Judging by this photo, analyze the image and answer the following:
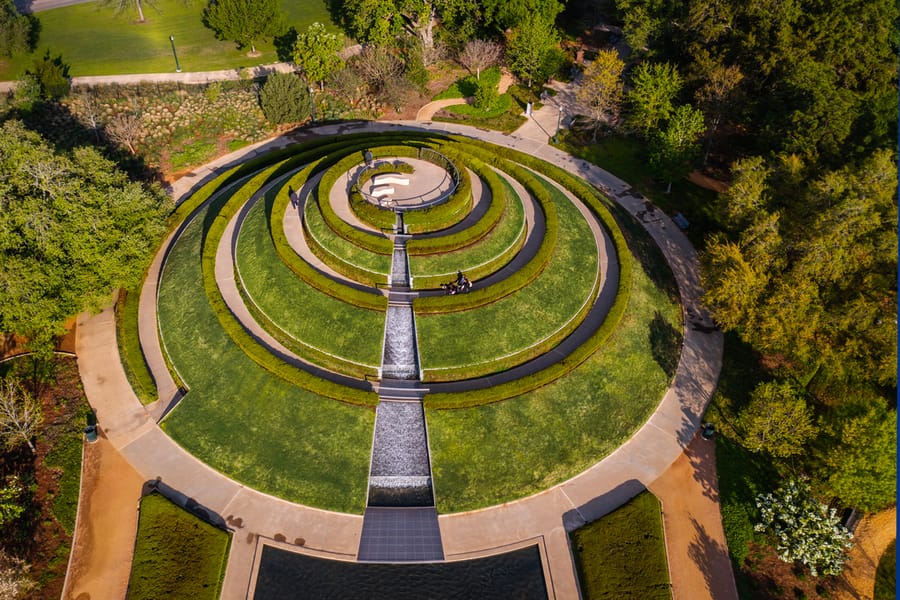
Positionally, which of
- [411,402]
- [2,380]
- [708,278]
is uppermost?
[708,278]

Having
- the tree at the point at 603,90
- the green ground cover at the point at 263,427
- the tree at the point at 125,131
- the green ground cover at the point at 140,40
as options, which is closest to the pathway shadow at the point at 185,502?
the green ground cover at the point at 263,427

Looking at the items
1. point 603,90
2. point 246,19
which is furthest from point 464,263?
point 246,19

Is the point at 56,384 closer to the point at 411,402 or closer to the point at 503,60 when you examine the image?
the point at 411,402

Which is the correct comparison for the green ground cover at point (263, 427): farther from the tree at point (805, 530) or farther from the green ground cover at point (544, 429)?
the tree at point (805, 530)

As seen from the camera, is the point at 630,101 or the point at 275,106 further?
the point at 275,106

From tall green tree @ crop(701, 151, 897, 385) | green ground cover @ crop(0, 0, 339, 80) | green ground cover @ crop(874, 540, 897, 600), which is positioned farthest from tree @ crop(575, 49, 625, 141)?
green ground cover @ crop(874, 540, 897, 600)

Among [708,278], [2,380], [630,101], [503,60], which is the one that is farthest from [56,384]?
[503,60]

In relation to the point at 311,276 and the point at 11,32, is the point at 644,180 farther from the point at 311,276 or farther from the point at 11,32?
the point at 11,32
